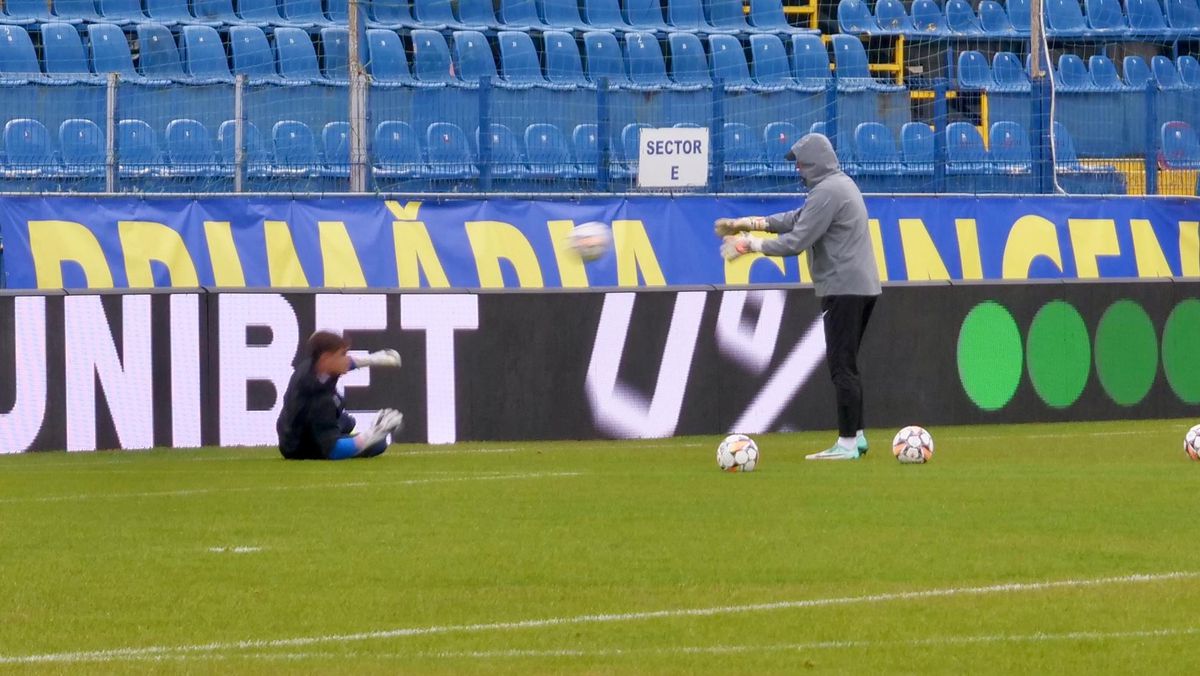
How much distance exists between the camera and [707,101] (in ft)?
69.7

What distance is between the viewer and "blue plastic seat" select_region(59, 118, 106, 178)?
62.5ft

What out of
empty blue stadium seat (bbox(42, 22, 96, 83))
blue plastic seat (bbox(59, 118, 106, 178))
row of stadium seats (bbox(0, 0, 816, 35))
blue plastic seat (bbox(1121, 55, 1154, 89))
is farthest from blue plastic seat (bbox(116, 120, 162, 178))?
blue plastic seat (bbox(1121, 55, 1154, 89))

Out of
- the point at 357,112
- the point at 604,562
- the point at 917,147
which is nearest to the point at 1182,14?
the point at 917,147

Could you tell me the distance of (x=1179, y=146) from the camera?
76.3ft

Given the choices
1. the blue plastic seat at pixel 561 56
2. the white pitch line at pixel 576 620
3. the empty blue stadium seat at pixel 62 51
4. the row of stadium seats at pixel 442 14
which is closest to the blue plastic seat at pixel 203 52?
the row of stadium seats at pixel 442 14

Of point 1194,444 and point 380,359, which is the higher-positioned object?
point 380,359

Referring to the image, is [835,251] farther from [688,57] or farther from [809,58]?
[809,58]

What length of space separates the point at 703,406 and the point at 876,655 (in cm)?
944

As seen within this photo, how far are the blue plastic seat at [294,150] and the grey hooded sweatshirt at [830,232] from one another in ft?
24.8

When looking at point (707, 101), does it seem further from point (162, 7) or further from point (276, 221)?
point (162, 7)

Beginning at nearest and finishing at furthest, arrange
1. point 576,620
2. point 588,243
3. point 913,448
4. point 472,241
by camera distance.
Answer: point 576,620 < point 913,448 < point 588,243 < point 472,241

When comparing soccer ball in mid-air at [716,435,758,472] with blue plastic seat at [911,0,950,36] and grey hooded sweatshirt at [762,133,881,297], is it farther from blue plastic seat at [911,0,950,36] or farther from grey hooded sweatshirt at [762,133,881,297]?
blue plastic seat at [911,0,950,36]

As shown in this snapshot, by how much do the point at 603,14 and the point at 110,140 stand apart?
910 centimetres

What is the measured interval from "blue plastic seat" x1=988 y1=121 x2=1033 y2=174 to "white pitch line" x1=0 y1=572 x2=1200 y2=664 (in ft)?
49.7
